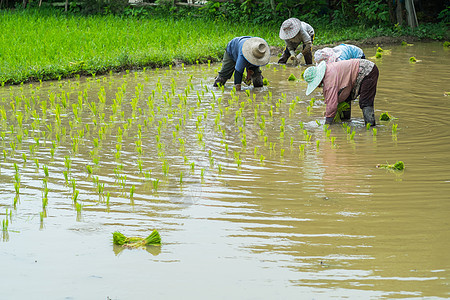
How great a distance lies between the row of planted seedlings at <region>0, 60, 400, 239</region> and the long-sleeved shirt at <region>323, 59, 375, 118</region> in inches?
11.6

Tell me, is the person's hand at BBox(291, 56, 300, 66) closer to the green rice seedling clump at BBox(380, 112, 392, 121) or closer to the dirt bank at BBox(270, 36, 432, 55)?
the dirt bank at BBox(270, 36, 432, 55)

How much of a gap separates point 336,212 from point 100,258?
1529 millimetres

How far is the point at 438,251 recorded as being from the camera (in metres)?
3.46

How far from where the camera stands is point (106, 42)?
12484mm

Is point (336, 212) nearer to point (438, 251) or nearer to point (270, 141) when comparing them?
point (438, 251)

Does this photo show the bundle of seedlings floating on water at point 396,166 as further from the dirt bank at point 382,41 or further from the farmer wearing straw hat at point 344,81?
the dirt bank at point 382,41

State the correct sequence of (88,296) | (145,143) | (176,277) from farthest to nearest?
(145,143), (176,277), (88,296)

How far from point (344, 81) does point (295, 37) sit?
431cm

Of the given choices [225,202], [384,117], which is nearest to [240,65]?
[384,117]

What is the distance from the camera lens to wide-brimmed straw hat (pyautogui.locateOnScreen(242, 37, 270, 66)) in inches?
330

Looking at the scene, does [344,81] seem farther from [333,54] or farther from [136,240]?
[136,240]

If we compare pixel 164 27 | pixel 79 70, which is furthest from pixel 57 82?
Answer: pixel 164 27

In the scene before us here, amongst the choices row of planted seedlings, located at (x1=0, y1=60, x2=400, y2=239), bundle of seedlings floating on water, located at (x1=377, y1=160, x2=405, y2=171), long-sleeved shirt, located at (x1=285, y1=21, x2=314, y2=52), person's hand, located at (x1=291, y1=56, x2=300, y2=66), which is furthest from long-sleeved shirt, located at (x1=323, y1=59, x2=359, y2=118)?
person's hand, located at (x1=291, y1=56, x2=300, y2=66)

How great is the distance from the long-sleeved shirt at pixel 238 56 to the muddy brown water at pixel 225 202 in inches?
31.3
